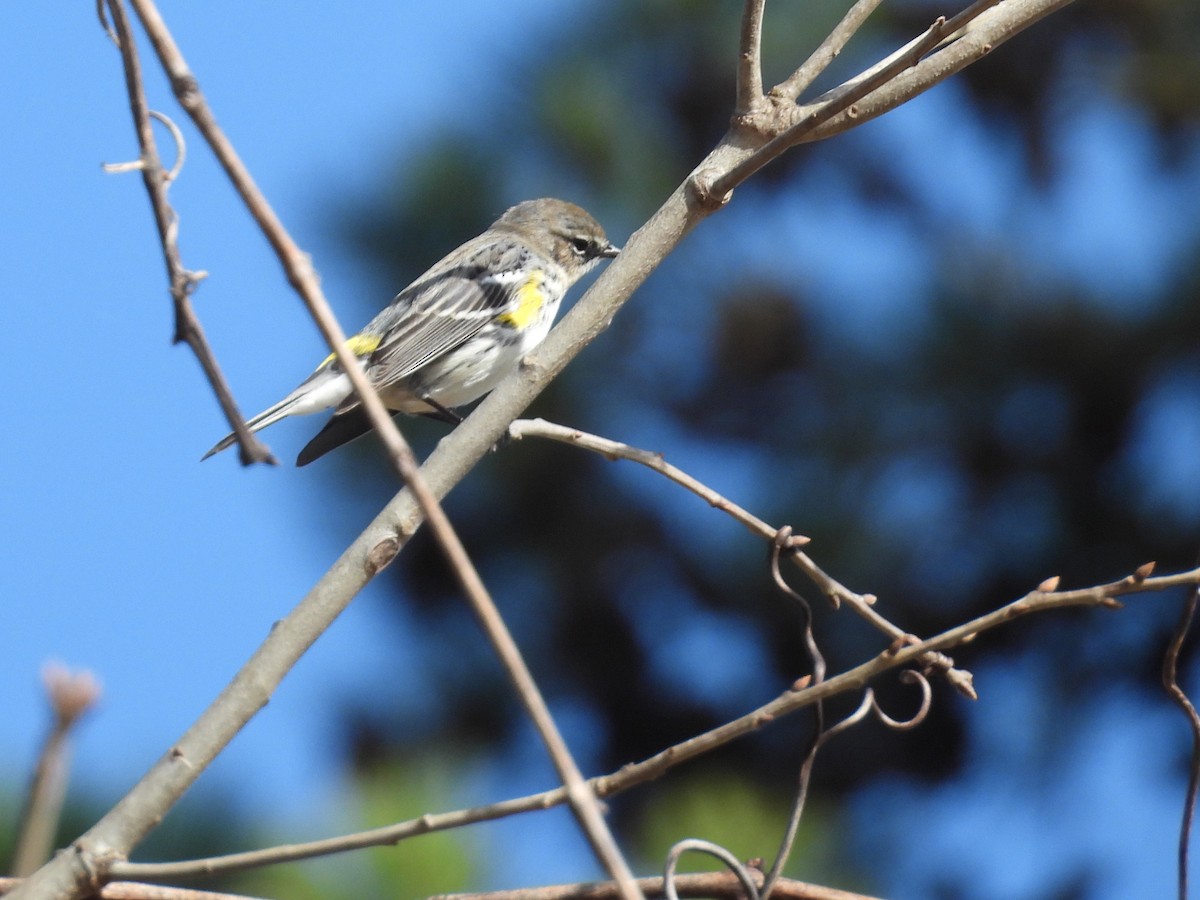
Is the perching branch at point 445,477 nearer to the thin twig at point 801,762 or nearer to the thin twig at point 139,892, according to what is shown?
the thin twig at point 139,892

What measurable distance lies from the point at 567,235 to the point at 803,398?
1795 millimetres

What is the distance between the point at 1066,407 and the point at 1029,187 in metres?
0.85

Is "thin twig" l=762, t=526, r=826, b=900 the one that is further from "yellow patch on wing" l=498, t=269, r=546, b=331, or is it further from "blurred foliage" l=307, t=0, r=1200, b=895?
"blurred foliage" l=307, t=0, r=1200, b=895

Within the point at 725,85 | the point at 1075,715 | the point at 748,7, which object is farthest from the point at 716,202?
the point at 1075,715

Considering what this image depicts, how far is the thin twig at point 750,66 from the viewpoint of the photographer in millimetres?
1282

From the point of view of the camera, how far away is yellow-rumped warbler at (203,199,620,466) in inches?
115

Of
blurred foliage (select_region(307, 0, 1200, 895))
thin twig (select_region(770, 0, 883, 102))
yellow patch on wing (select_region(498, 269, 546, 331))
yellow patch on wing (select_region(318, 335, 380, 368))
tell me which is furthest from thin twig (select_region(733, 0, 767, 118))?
blurred foliage (select_region(307, 0, 1200, 895))

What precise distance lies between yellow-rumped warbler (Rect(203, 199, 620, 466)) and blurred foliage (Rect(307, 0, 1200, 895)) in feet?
4.28

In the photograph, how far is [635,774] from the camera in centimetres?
79

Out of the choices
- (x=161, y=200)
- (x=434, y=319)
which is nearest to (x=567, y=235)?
(x=434, y=319)

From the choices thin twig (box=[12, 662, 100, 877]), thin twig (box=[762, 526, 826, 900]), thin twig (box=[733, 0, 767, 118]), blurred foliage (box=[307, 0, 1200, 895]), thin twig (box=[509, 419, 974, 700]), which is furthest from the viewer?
blurred foliage (box=[307, 0, 1200, 895])

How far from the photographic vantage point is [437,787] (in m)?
2.80

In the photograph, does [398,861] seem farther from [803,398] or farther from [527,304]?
[803,398]

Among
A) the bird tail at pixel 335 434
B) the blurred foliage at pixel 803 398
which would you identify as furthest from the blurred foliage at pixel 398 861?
the blurred foliage at pixel 803 398
